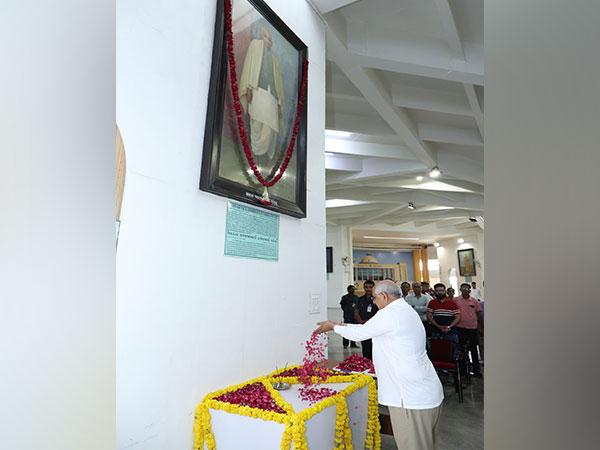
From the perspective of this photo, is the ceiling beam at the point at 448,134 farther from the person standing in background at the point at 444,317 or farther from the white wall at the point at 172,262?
the white wall at the point at 172,262

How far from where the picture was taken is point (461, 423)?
4586 millimetres

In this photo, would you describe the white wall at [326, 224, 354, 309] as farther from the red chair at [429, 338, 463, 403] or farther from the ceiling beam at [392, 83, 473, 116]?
the ceiling beam at [392, 83, 473, 116]

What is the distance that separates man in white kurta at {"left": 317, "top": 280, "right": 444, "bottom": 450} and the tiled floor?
51.7 inches

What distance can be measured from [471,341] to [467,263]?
1290 centimetres

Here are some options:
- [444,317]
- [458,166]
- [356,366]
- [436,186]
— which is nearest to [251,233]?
[356,366]

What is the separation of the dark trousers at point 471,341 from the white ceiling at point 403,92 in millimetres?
2890

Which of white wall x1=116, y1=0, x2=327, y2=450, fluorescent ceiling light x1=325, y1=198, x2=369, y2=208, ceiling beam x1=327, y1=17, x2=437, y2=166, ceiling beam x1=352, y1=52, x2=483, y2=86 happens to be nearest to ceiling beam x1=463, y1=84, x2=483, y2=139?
ceiling beam x1=352, y1=52, x2=483, y2=86

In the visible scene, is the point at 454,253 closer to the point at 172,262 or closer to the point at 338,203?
the point at 338,203

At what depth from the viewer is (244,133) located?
105 inches

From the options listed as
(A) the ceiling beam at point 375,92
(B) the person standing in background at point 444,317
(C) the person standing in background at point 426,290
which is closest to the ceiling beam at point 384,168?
(A) the ceiling beam at point 375,92
